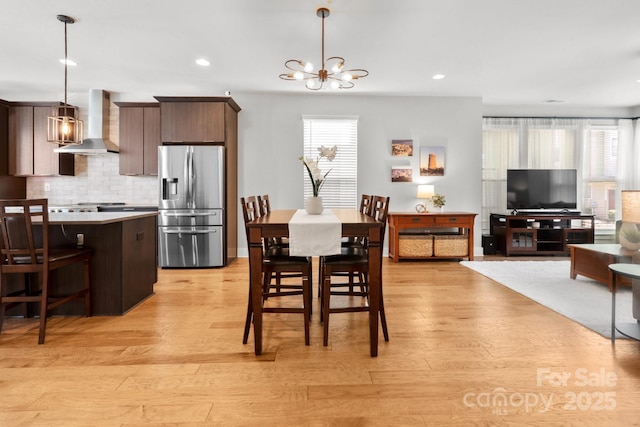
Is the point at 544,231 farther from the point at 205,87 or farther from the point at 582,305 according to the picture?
the point at 205,87

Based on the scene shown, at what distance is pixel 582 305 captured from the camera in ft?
10.4

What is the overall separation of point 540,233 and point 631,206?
2596 mm

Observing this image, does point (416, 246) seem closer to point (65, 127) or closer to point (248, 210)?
point (248, 210)

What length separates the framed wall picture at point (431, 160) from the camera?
5.87m

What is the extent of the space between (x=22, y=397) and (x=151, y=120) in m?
4.34

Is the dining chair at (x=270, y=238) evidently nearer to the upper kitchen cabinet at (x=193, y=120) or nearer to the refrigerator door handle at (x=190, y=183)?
the refrigerator door handle at (x=190, y=183)

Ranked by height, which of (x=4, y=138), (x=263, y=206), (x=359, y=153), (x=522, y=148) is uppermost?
(x=522, y=148)

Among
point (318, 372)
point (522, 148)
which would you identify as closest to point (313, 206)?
point (318, 372)

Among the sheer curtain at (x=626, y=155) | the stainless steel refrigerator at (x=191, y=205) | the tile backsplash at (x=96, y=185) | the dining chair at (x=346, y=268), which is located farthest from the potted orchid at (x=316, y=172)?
the sheer curtain at (x=626, y=155)

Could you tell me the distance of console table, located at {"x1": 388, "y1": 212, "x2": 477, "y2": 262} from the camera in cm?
535

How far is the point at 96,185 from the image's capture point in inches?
223

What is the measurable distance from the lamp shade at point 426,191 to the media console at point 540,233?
1.46 meters

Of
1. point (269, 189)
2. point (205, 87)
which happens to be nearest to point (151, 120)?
point (205, 87)

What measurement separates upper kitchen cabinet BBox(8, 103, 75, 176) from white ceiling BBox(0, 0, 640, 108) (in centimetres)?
42
